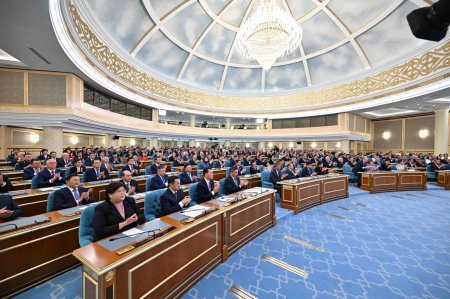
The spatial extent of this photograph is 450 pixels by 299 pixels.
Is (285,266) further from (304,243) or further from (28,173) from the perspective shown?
(28,173)

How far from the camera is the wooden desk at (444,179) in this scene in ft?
30.1

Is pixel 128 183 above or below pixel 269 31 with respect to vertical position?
below

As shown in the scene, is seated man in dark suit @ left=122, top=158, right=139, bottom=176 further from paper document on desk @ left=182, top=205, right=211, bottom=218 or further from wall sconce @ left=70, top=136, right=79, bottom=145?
wall sconce @ left=70, top=136, right=79, bottom=145

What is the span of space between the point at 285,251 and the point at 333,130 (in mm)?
17907

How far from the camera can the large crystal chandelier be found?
7.71 metres

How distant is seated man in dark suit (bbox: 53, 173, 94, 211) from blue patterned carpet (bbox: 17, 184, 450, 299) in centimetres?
114

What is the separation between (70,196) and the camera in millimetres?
3578

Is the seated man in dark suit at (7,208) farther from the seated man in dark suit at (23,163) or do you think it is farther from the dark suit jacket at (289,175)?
the dark suit jacket at (289,175)

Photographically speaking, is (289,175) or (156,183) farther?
(289,175)

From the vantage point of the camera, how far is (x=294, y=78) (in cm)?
2025

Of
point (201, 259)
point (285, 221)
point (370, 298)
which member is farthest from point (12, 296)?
point (285, 221)

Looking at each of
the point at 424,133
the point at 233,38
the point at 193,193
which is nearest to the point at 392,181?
the point at 193,193

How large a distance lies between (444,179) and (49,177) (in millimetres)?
15492

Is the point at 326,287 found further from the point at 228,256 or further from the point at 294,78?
the point at 294,78
